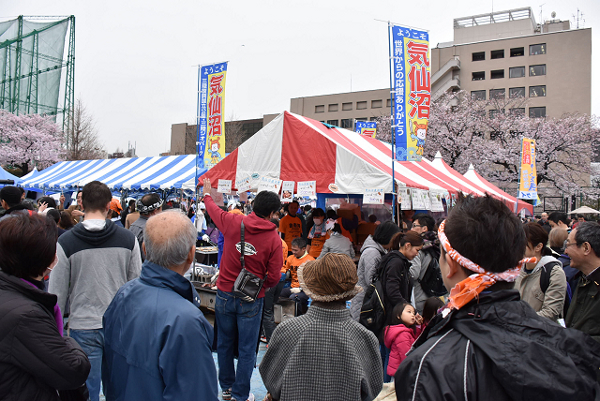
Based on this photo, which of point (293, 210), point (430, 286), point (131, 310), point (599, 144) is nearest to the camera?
point (131, 310)

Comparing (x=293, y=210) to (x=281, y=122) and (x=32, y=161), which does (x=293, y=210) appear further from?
(x=32, y=161)

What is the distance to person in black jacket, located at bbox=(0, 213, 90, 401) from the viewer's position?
4.77 feet

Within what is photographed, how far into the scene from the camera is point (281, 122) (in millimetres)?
7363

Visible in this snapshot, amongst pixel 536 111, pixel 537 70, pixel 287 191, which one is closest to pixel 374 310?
pixel 287 191

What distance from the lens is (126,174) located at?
48.7 ft

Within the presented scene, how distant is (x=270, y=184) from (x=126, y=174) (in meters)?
9.99

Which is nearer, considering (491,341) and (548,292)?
(491,341)

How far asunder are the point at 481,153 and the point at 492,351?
1075 inches

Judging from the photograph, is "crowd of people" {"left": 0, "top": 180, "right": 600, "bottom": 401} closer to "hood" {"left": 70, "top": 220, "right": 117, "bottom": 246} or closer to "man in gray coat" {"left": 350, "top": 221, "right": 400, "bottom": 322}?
"hood" {"left": 70, "top": 220, "right": 117, "bottom": 246}

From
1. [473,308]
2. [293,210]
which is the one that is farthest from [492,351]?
[293,210]

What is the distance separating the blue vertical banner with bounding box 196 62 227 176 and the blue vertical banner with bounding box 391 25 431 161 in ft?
13.0

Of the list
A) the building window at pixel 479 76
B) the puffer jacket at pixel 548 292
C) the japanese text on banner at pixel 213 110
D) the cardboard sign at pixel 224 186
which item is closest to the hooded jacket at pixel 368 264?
the puffer jacket at pixel 548 292

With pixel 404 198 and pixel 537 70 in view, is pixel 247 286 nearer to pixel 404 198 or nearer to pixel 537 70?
pixel 404 198

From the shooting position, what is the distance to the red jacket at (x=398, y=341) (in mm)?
2967
